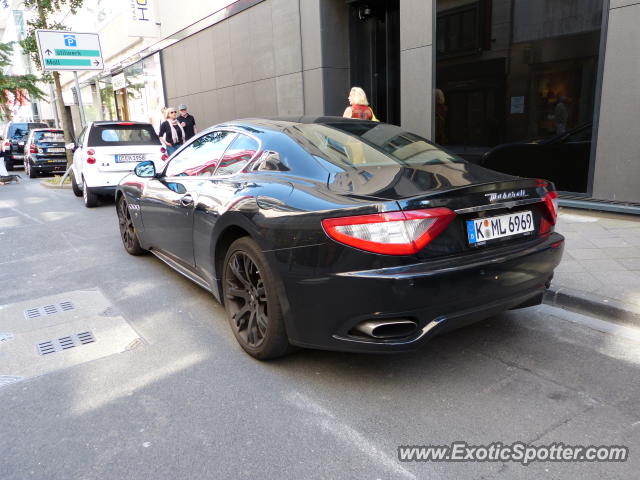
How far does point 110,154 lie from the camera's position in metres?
9.91

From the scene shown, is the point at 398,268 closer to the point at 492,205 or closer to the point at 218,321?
the point at 492,205

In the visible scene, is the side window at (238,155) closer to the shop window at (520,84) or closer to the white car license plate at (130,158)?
the shop window at (520,84)

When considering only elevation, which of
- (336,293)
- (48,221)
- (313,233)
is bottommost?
(48,221)

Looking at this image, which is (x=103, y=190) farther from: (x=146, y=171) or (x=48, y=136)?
(x=48, y=136)

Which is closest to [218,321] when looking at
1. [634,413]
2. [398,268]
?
[398,268]

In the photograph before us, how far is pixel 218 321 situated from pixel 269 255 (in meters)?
1.30

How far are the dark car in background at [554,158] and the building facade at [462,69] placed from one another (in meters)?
0.03

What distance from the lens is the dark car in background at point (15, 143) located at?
72.1ft

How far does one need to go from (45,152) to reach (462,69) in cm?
1490

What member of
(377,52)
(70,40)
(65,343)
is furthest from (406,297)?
(70,40)

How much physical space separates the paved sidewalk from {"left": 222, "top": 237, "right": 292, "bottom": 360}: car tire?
2449 millimetres

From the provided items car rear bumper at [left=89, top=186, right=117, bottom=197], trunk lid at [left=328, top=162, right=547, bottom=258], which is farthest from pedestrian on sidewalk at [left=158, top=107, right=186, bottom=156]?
trunk lid at [left=328, top=162, right=547, bottom=258]

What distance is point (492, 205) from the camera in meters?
2.77

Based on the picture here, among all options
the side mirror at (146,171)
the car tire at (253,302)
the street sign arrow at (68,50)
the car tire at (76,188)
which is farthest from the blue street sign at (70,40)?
Result: the car tire at (253,302)
